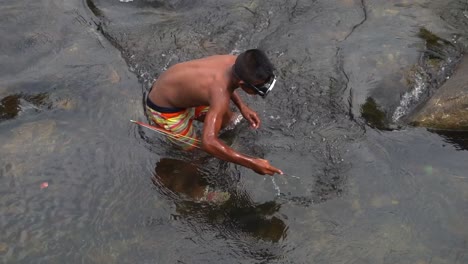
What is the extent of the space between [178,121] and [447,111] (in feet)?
8.76

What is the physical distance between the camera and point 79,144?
16.8 ft

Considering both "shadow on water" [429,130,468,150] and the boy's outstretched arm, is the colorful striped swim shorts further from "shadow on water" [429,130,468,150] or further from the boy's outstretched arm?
"shadow on water" [429,130,468,150]

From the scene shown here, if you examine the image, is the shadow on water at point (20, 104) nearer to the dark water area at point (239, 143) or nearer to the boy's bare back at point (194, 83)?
the dark water area at point (239, 143)

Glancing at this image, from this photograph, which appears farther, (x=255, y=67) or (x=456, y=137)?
(x=456, y=137)

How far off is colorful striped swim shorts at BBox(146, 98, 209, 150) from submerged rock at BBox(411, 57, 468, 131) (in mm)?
2212

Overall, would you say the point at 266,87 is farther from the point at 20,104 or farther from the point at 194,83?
the point at 20,104

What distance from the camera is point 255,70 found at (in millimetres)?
3750

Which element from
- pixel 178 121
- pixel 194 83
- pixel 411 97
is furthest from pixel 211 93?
pixel 411 97

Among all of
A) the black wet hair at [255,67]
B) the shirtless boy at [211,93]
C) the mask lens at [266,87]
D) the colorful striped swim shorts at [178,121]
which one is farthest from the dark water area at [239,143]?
the black wet hair at [255,67]

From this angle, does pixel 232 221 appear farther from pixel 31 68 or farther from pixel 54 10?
pixel 54 10

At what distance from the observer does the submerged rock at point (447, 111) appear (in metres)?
5.08

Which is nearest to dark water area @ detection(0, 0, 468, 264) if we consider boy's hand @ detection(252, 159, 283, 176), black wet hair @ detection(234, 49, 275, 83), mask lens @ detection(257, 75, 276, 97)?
boy's hand @ detection(252, 159, 283, 176)

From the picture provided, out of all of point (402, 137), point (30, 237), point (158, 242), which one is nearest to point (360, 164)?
point (402, 137)

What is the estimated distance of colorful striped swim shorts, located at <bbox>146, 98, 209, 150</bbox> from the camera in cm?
465
